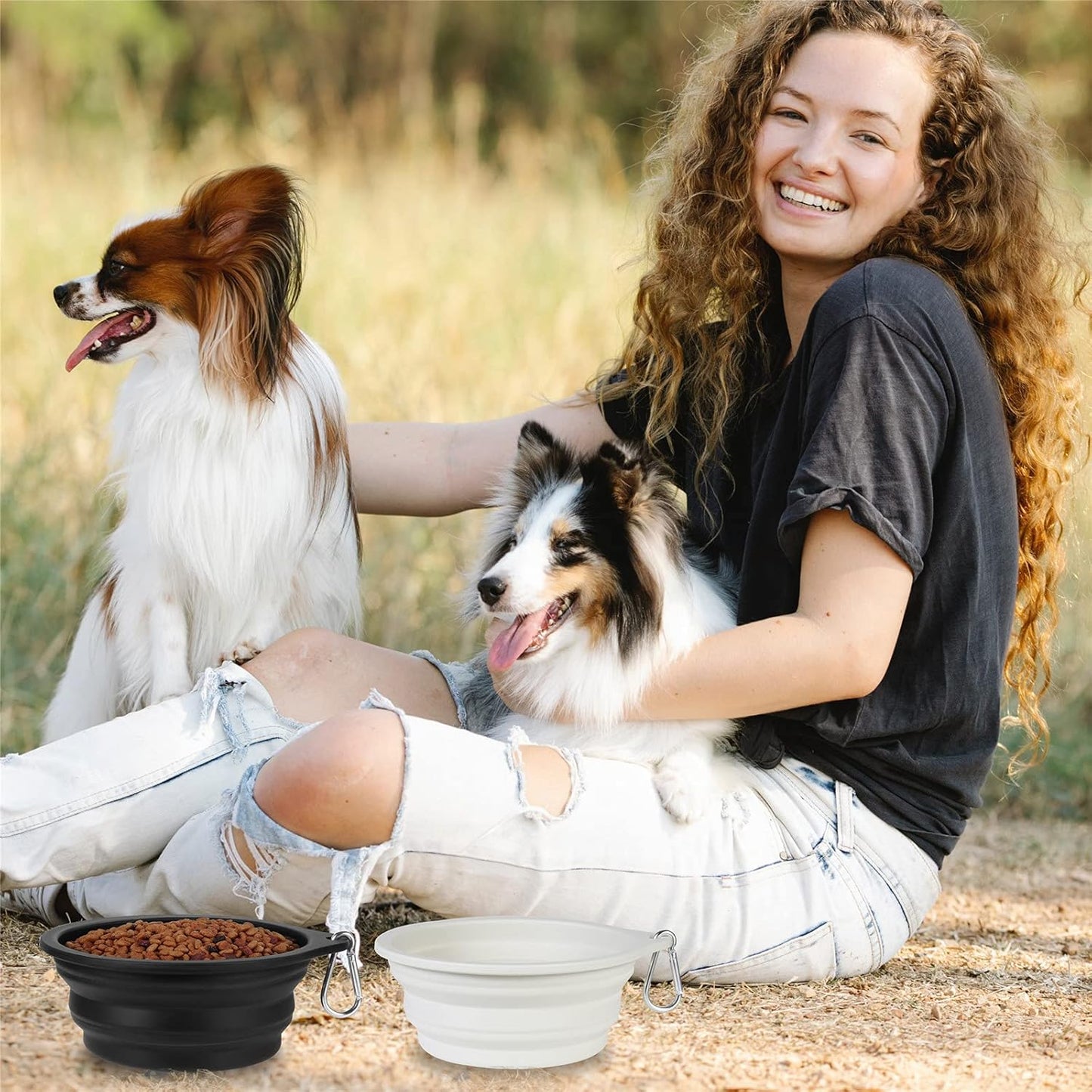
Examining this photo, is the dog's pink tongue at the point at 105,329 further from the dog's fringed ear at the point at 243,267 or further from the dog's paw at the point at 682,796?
the dog's paw at the point at 682,796

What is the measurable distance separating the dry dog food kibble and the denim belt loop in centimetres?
95

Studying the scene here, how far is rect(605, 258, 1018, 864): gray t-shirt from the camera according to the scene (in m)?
2.31

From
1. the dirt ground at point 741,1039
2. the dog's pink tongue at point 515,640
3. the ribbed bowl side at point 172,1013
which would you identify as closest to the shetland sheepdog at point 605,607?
the dog's pink tongue at point 515,640

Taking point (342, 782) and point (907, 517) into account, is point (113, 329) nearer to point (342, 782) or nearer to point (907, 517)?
point (342, 782)

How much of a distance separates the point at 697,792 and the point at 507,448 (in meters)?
0.97

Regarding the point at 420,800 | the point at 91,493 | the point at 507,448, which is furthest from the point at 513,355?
the point at 420,800

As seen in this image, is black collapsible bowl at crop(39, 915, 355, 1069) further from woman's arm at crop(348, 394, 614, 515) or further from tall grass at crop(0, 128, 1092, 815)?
tall grass at crop(0, 128, 1092, 815)

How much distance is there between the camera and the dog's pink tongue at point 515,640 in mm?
2502

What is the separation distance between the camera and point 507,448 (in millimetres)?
3055

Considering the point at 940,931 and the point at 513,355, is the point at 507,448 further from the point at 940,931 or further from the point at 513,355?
the point at 513,355

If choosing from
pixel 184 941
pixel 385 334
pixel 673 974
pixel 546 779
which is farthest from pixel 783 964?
pixel 385 334

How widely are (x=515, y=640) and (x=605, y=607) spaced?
181 mm

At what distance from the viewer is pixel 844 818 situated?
243 cm

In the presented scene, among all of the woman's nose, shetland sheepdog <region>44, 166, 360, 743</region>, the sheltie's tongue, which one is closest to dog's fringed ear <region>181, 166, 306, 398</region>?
shetland sheepdog <region>44, 166, 360, 743</region>
